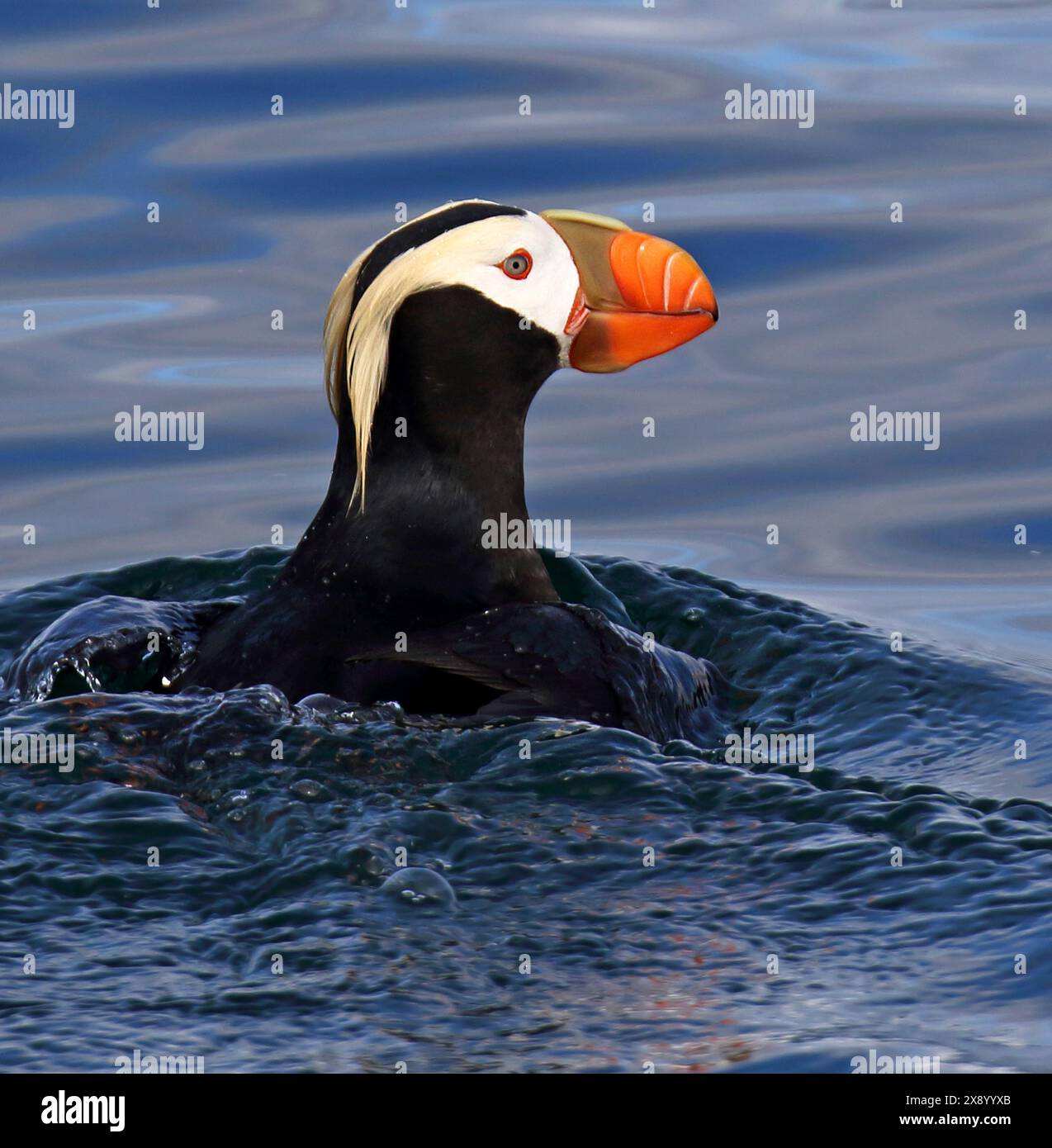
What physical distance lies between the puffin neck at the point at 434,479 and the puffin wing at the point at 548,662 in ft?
0.93

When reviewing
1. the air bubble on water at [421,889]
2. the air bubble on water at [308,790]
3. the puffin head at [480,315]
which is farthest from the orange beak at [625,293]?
the air bubble on water at [421,889]

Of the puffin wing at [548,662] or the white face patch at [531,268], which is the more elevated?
the white face patch at [531,268]

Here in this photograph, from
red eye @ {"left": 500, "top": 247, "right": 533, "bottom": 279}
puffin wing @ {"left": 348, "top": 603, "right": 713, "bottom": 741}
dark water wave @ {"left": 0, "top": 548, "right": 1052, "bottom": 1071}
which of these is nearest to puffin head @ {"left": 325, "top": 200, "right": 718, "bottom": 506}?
red eye @ {"left": 500, "top": 247, "right": 533, "bottom": 279}

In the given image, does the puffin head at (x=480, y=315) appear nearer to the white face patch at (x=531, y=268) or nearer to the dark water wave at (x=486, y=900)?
the white face patch at (x=531, y=268)

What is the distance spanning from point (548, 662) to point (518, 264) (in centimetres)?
131

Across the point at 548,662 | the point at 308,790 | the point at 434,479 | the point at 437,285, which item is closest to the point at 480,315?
the point at 437,285

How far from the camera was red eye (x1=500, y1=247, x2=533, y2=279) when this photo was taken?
6.32 meters

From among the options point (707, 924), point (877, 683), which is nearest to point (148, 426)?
point (877, 683)

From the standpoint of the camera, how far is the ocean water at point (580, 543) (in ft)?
15.2

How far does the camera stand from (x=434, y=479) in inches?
247

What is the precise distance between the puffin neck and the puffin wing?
0.28 metres

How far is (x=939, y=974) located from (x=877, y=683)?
2614mm

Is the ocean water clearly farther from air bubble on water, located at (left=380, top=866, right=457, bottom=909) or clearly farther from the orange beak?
the orange beak

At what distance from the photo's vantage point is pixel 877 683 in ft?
23.8
